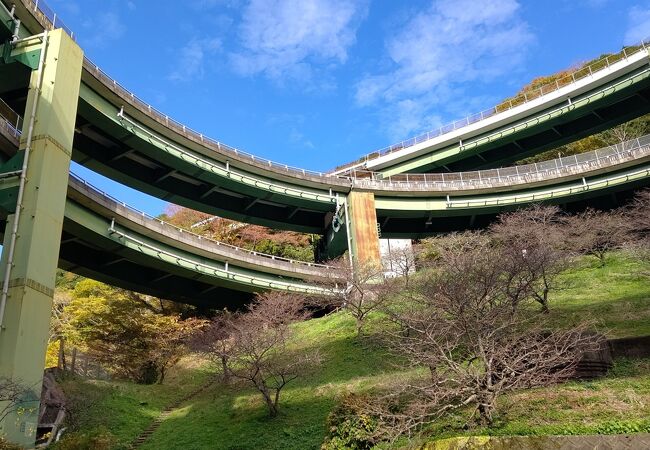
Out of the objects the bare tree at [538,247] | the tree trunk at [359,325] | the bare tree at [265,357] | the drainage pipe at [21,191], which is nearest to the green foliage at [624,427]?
the bare tree at [538,247]

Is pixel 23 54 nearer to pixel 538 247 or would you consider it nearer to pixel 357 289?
pixel 357 289

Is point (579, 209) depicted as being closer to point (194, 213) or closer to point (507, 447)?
point (194, 213)

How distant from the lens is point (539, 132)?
50.8 m

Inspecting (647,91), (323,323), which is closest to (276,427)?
(323,323)

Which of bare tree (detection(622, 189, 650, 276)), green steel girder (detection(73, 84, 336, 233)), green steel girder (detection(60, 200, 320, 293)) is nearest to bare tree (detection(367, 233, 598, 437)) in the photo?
bare tree (detection(622, 189, 650, 276))

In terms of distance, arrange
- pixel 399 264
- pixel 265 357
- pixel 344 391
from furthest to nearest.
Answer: pixel 399 264
pixel 265 357
pixel 344 391

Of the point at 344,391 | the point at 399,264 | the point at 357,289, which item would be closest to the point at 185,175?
the point at 357,289

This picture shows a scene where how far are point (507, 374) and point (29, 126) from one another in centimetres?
1955

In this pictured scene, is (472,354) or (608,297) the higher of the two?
(608,297)

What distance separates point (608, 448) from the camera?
11641mm

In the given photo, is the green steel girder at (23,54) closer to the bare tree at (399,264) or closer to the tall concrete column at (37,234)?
the tall concrete column at (37,234)

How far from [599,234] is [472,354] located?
79.7ft

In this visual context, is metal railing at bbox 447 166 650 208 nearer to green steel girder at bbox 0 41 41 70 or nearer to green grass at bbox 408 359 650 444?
green grass at bbox 408 359 650 444

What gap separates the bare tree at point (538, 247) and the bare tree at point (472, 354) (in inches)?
145
